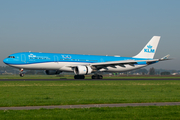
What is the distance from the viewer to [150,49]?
62.9m

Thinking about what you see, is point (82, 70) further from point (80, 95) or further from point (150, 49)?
point (80, 95)

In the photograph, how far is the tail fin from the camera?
62469 mm

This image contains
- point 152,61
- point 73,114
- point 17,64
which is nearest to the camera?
point 73,114

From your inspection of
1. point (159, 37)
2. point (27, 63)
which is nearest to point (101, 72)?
point (27, 63)

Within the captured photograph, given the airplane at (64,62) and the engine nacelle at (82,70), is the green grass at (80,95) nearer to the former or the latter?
the airplane at (64,62)

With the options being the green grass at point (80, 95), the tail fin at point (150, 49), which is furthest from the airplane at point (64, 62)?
the green grass at point (80, 95)

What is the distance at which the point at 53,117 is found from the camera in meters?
11.1

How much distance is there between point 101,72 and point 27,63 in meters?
15.6

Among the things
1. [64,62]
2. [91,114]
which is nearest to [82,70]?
[64,62]

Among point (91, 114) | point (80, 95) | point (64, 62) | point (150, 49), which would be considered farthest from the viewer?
point (150, 49)

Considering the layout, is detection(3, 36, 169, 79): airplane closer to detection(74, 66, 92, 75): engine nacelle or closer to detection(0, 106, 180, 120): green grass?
detection(74, 66, 92, 75): engine nacelle

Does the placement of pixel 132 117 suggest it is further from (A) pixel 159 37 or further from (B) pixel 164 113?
(A) pixel 159 37

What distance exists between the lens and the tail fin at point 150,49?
62469mm

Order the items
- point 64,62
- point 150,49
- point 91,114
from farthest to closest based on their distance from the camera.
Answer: point 150,49 < point 64,62 < point 91,114
